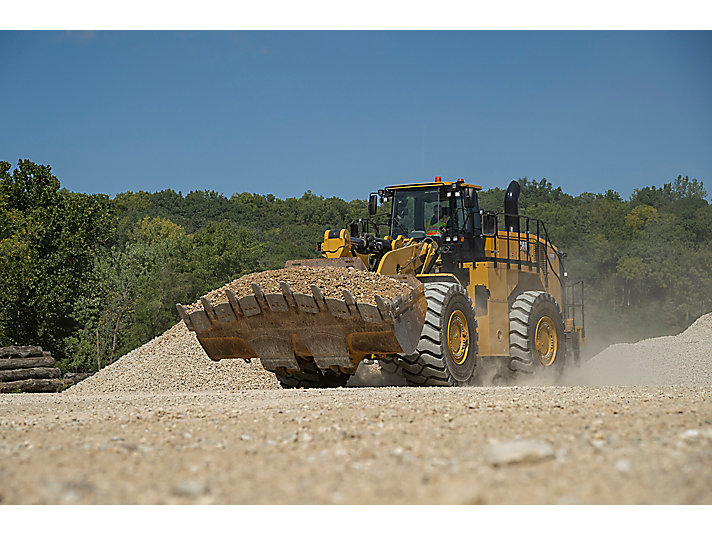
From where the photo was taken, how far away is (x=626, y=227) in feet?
204

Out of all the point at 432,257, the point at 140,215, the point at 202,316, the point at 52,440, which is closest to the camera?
the point at 52,440

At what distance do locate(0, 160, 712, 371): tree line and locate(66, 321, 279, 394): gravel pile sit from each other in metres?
3.72

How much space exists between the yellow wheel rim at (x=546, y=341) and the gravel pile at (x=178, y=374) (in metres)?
4.72

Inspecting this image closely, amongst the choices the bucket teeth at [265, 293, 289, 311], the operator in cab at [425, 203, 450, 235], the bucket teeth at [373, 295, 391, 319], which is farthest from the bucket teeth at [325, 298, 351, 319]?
the operator in cab at [425, 203, 450, 235]

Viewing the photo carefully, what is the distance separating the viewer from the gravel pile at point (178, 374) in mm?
14555

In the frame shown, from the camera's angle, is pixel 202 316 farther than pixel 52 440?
Yes

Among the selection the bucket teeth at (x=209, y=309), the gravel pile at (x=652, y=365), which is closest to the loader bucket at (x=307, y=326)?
the bucket teeth at (x=209, y=309)

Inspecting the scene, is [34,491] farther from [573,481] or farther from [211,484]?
[573,481]

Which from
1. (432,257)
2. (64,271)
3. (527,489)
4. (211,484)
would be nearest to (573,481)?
(527,489)

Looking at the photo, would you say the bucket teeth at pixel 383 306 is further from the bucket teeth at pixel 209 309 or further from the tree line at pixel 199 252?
the tree line at pixel 199 252

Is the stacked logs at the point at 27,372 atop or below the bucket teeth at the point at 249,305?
below

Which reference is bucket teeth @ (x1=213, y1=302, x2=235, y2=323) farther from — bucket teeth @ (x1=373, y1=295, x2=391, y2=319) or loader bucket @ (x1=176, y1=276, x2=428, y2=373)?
bucket teeth @ (x1=373, y1=295, x2=391, y2=319)

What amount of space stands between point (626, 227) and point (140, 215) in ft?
155

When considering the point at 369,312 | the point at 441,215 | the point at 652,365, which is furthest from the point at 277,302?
the point at 652,365
